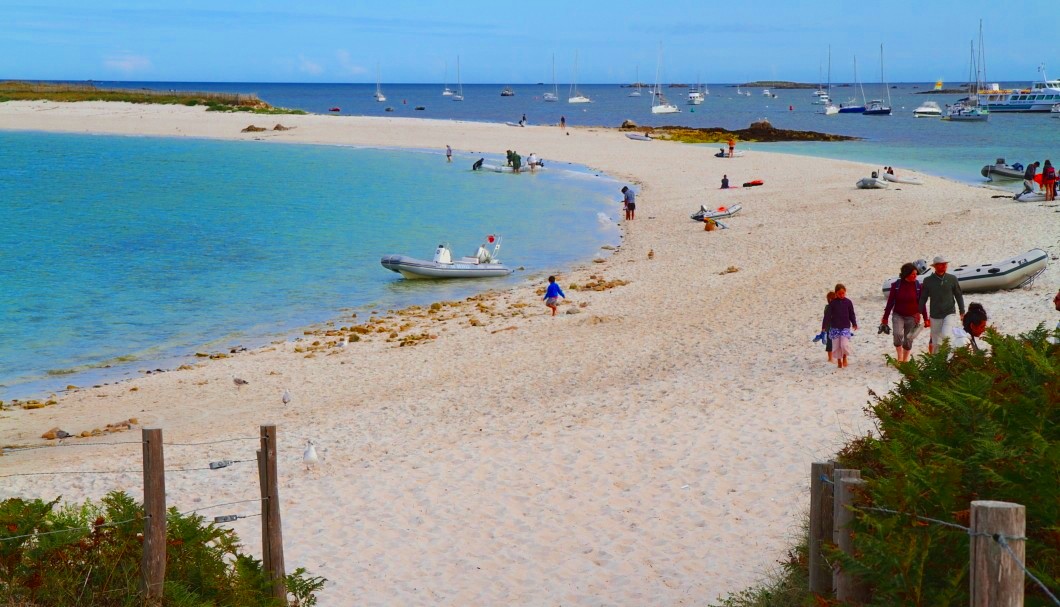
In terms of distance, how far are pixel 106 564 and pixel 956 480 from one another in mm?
5426

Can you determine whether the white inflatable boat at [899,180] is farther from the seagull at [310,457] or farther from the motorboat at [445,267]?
the seagull at [310,457]

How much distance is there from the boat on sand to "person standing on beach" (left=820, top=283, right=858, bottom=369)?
1463 centimetres

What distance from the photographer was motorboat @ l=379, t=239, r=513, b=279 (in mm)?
27594

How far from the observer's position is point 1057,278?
1895 cm

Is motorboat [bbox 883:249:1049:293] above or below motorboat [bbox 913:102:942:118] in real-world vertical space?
below

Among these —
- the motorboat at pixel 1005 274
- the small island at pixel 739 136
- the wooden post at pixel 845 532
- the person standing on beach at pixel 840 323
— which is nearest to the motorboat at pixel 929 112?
the small island at pixel 739 136

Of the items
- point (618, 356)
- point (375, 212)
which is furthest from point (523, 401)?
point (375, 212)

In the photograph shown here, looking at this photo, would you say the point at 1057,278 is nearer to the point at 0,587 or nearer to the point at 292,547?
the point at 292,547

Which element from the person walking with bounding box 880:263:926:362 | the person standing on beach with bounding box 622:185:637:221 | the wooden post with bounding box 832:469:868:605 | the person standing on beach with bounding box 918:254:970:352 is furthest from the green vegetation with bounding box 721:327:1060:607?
the person standing on beach with bounding box 622:185:637:221

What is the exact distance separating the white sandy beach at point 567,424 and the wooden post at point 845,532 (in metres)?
2.50

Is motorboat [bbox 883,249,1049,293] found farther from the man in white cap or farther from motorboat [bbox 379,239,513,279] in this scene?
motorboat [bbox 379,239,513,279]

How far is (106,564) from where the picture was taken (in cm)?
655

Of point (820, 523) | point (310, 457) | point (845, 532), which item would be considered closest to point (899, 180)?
point (310, 457)

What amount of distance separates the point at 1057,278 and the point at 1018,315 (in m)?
3.39
